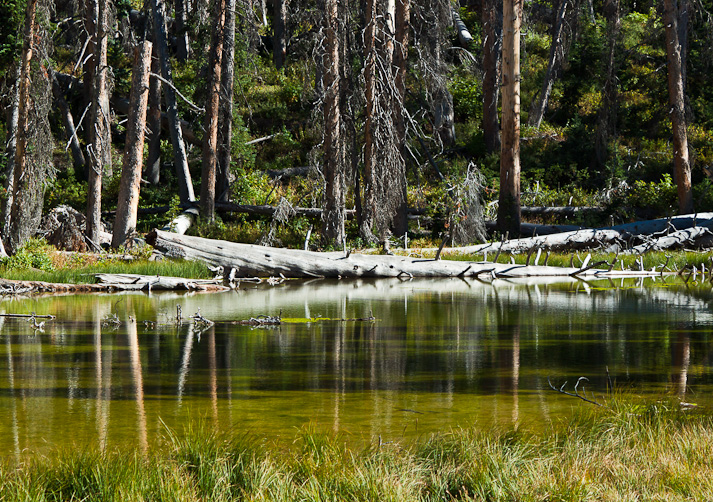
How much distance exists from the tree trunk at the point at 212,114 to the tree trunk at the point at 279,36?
1309cm

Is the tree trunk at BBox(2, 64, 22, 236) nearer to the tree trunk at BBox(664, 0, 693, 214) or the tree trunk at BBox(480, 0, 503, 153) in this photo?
the tree trunk at BBox(480, 0, 503, 153)

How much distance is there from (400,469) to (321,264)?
15320 mm

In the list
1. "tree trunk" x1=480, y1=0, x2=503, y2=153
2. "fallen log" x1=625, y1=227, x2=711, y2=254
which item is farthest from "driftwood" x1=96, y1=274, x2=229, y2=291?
"tree trunk" x1=480, y1=0, x2=503, y2=153

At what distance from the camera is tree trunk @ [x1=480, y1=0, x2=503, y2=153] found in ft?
105

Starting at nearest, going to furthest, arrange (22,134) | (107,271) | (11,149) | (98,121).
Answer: (107,271), (22,134), (98,121), (11,149)

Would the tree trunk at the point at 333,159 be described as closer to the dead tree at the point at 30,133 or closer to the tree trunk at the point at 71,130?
the dead tree at the point at 30,133

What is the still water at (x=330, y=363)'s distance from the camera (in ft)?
22.7

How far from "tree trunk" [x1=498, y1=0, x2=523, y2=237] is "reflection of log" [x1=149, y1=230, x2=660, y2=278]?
416 centimetres

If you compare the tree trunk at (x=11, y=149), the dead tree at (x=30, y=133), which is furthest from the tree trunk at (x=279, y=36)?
the dead tree at (x=30, y=133)

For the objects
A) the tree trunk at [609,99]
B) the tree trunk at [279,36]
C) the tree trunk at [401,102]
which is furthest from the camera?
the tree trunk at [279,36]

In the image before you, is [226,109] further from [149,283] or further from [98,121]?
[149,283]

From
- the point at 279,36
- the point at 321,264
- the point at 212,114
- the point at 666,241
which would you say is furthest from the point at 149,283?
the point at 279,36

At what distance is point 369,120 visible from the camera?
24.1 meters

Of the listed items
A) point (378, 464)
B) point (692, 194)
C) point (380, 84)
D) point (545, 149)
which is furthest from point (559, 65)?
point (378, 464)
